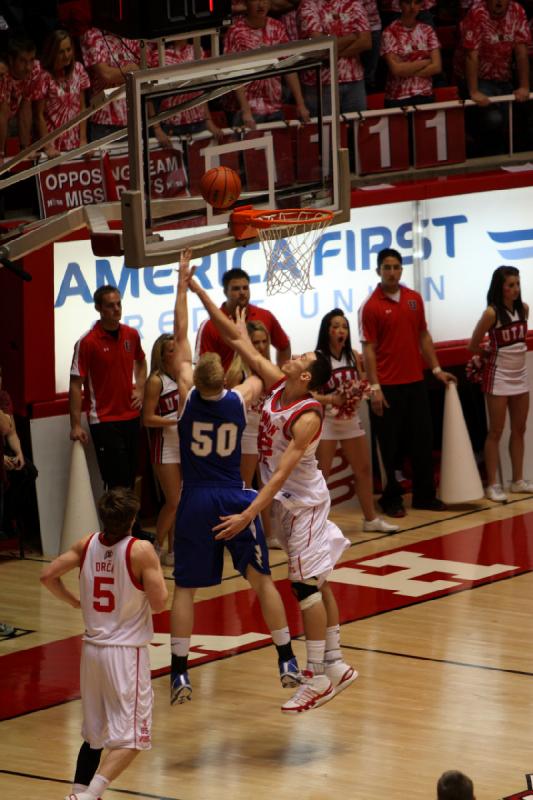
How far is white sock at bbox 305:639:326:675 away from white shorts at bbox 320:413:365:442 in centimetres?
414

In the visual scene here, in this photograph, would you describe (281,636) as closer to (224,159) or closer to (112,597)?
(112,597)

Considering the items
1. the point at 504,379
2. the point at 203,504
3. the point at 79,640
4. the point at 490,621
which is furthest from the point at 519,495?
the point at 203,504

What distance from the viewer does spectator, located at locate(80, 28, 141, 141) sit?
12477 millimetres

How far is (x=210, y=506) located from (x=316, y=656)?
3.06 ft

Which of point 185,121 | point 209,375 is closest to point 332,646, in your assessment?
point 209,375

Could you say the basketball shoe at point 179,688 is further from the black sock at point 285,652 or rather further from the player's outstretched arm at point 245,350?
the player's outstretched arm at point 245,350

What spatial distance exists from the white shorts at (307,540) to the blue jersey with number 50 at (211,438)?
0.35 m

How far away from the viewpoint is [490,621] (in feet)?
31.7

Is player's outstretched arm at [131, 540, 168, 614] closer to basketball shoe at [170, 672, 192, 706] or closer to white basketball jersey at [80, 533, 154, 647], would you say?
white basketball jersey at [80, 533, 154, 647]

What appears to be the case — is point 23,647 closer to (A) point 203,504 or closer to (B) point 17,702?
(B) point 17,702

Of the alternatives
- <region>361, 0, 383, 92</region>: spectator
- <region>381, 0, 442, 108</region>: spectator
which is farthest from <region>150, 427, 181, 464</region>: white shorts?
<region>361, 0, 383, 92</region>: spectator

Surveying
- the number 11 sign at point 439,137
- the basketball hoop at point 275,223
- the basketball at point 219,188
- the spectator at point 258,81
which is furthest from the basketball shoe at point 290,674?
the number 11 sign at point 439,137

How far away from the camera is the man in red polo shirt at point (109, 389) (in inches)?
447

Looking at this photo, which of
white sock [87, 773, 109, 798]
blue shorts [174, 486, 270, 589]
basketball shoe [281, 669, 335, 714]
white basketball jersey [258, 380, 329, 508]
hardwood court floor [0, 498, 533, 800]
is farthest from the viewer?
white basketball jersey [258, 380, 329, 508]
